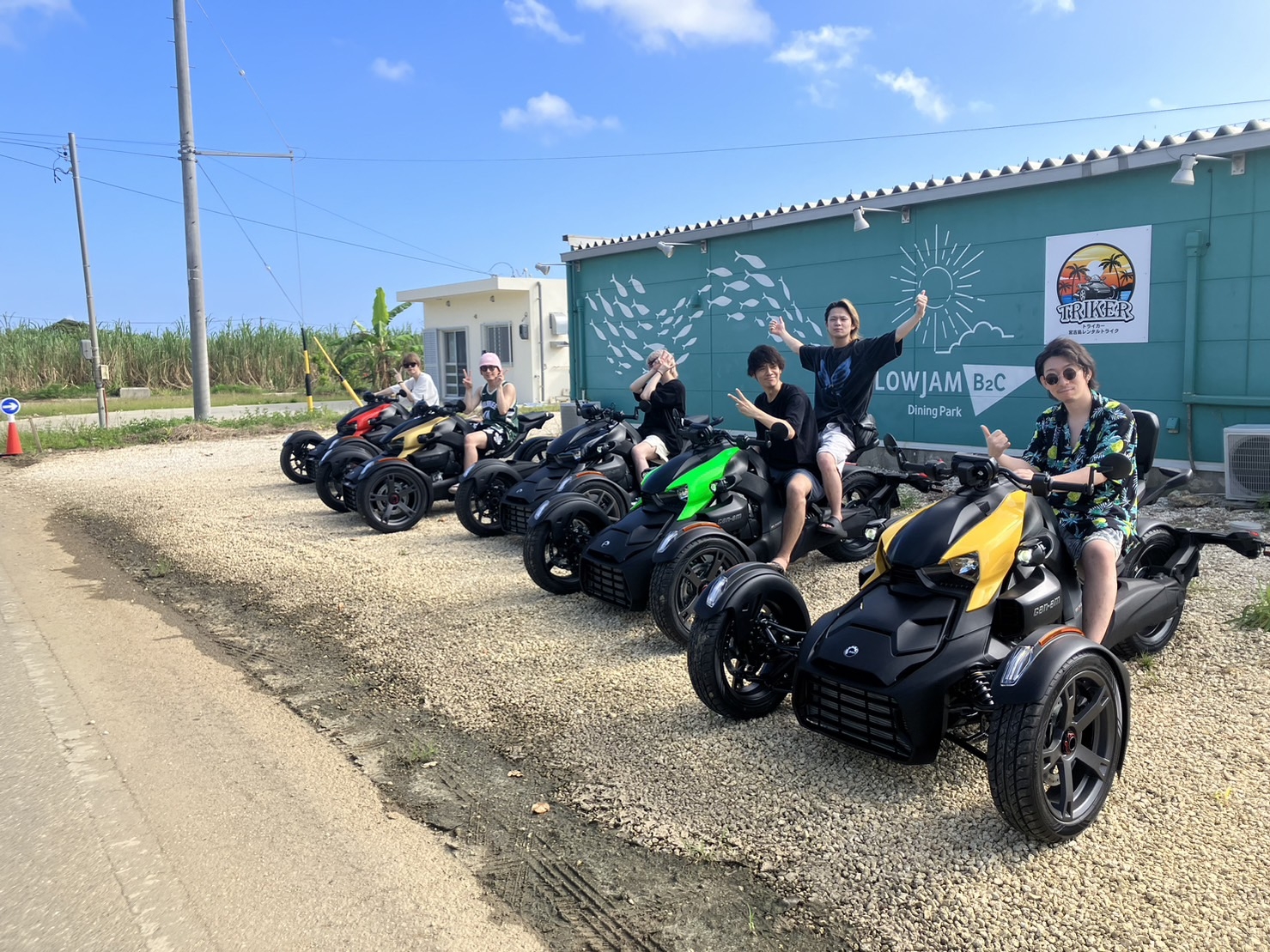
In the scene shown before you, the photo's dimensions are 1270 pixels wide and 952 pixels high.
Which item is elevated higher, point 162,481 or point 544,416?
point 544,416

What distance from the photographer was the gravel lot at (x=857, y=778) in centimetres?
278

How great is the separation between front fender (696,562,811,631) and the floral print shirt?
1.17 meters

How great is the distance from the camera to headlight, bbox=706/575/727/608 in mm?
3990

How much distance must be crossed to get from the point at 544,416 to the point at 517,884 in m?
6.84

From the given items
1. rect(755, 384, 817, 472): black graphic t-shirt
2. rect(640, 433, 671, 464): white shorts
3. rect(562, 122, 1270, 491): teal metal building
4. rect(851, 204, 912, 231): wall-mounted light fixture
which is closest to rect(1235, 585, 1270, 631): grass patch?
rect(755, 384, 817, 472): black graphic t-shirt

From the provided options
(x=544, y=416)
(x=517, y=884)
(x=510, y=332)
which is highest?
(x=510, y=332)

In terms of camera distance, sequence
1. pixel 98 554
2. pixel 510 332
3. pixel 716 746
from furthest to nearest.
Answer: pixel 510 332, pixel 98 554, pixel 716 746

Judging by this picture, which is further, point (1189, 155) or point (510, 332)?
point (510, 332)

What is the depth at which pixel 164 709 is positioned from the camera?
15.4ft

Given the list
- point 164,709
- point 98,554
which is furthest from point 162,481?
point 164,709

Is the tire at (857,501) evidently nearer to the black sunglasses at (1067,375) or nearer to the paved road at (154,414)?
the black sunglasses at (1067,375)

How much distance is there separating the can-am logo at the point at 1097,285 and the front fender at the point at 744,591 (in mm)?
6360

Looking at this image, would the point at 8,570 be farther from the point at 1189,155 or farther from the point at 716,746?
the point at 1189,155

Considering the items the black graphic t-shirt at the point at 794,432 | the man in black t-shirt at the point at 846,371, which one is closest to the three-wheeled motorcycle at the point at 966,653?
the black graphic t-shirt at the point at 794,432
